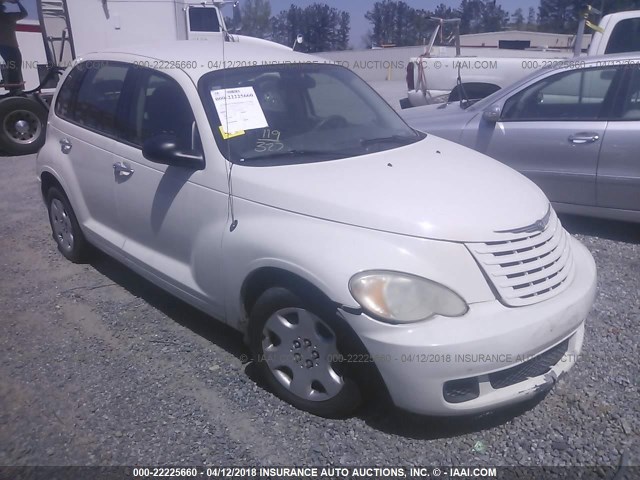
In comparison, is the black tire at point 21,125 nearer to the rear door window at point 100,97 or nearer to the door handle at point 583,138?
the rear door window at point 100,97

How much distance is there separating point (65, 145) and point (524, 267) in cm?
353

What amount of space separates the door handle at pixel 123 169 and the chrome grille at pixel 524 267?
227 centimetres

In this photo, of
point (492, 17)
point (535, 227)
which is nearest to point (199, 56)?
point (535, 227)

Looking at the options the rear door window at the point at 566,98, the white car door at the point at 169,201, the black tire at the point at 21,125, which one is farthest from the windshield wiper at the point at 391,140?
the black tire at the point at 21,125

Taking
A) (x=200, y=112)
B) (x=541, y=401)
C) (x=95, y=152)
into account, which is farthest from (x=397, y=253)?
(x=95, y=152)

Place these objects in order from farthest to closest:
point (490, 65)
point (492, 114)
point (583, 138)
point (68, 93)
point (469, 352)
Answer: point (490, 65)
point (492, 114)
point (583, 138)
point (68, 93)
point (469, 352)

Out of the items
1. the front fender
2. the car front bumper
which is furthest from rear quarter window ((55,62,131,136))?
the car front bumper

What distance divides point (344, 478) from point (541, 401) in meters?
1.18

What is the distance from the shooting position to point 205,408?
3189 mm

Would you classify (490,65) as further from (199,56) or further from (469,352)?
(469,352)

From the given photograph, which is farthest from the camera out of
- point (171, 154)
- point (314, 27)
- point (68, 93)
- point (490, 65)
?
point (314, 27)

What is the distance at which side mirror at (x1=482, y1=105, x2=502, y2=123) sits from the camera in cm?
557

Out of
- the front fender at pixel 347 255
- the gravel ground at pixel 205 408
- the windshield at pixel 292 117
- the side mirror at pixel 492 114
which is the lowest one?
the gravel ground at pixel 205 408

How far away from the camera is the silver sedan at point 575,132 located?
5.09 m
